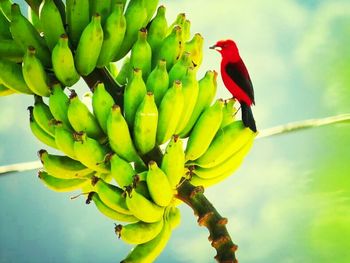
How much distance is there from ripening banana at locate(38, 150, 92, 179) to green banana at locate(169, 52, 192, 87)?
0.24 metres

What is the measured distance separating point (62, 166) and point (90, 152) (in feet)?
0.32

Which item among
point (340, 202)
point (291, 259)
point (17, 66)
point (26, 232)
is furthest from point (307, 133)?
point (17, 66)

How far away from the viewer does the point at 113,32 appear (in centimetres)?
149

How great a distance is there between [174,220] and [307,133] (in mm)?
1345

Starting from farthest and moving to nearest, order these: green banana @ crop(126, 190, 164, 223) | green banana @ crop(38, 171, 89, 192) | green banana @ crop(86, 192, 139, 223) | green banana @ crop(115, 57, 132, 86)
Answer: green banana @ crop(115, 57, 132, 86) → green banana @ crop(38, 171, 89, 192) → green banana @ crop(86, 192, 139, 223) → green banana @ crop(126, 190, 164, 223)

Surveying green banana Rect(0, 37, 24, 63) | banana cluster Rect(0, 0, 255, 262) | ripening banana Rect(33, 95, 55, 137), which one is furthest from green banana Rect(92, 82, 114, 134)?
green banana Rect(0, 37, 24, 63)

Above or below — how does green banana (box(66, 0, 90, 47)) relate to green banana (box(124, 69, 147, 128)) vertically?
above

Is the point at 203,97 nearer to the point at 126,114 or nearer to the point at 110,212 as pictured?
the point at 126,114

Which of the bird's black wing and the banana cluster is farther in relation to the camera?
the bird's black wing

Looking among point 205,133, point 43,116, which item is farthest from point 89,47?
point 205,133

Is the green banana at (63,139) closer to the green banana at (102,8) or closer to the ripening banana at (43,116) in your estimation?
the ripening banana at (43,116)

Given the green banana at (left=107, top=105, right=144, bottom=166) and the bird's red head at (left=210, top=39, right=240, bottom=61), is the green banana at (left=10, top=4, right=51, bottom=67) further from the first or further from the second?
the bird's red head at (left=210, top=39, right=240, bottom=61)

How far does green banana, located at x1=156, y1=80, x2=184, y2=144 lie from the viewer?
141 centimetres

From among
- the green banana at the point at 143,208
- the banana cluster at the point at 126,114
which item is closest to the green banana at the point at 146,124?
the banana cluster at the point at 126,114
